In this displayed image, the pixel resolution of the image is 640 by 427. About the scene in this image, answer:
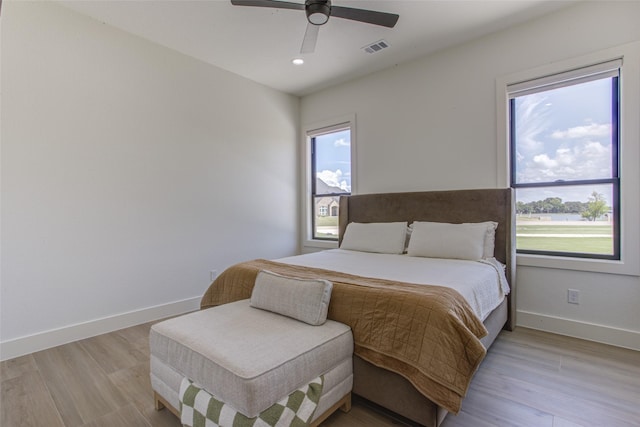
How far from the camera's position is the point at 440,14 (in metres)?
2.76

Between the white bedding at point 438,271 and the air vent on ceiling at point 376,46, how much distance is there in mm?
2115

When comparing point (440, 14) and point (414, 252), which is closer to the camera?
point (440, 14)

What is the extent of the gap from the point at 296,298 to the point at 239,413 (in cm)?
65

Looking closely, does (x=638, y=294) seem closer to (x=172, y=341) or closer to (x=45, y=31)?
(x=172, y=341)

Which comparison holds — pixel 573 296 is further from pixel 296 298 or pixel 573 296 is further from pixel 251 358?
pixel 251 358

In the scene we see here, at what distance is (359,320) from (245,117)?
3.14 meters

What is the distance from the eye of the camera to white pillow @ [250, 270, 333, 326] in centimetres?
177

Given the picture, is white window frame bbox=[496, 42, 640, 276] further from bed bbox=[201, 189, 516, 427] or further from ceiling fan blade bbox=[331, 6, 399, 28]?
ceiling fan blade bbox=[331, 6, 399, 28]

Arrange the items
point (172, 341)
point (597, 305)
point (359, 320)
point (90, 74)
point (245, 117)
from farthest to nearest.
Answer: point (245, 117) < point (90, 74) < point (597, 305) < point (359, 320) < point (172, 341)

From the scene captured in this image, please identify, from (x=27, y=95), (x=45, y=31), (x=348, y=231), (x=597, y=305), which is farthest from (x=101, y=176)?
(x=597, y=305)

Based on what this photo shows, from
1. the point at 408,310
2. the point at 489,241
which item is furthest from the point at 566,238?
the point at 408,310

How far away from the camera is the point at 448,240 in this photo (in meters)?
2.86

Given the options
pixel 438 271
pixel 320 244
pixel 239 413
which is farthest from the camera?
pixel 320 244

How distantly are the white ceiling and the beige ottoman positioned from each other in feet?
7.99
